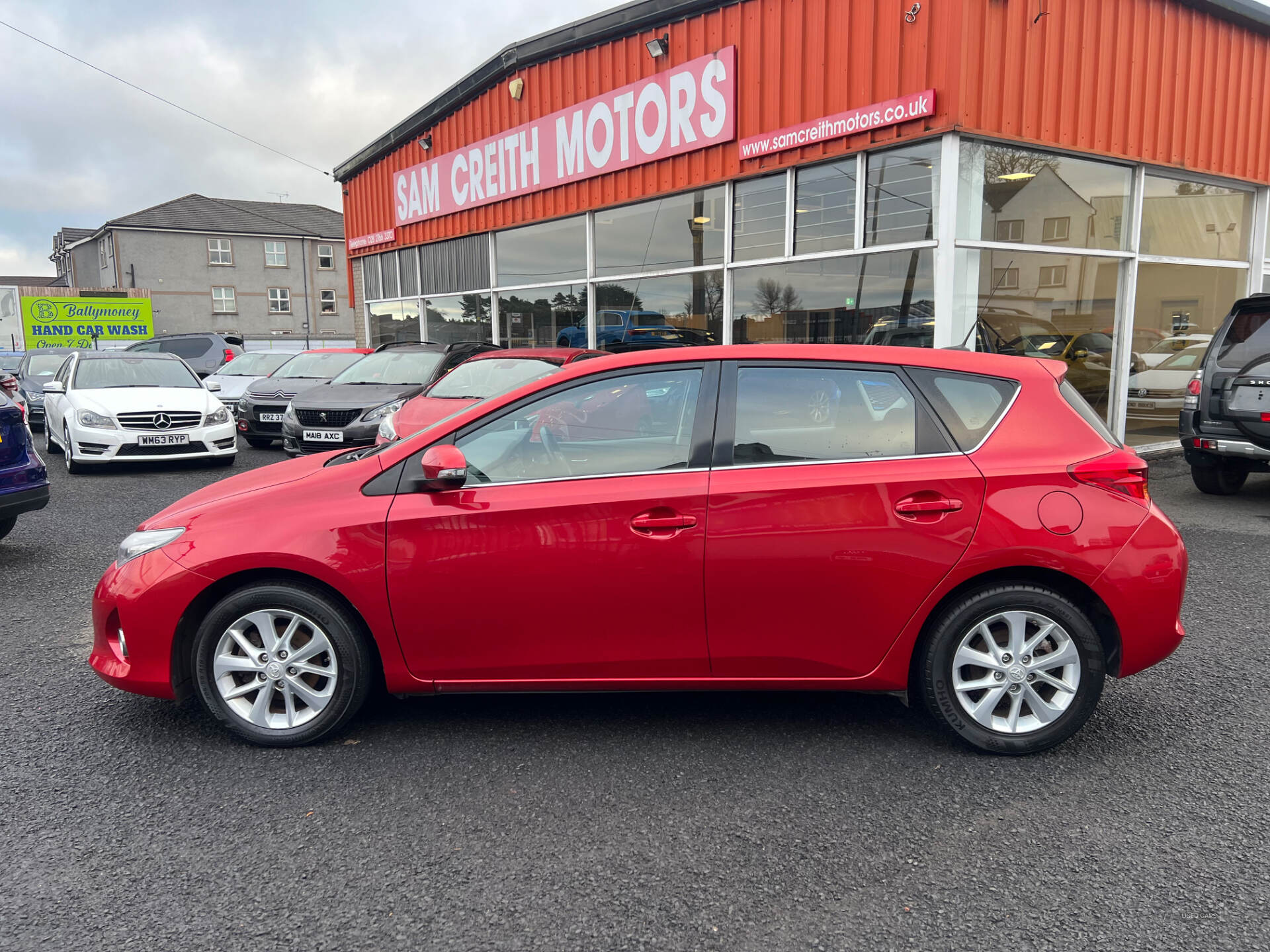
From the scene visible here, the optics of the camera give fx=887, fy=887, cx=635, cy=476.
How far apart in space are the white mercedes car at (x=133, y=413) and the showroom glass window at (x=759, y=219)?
22.2ft

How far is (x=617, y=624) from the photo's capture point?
3.26 m

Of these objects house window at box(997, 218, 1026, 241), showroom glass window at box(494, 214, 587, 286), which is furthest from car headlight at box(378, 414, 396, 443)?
house window at box(997, 218, 1026, 241)

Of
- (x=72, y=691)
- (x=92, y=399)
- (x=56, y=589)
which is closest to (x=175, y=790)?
(x=72, y=691)

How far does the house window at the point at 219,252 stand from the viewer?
51719mm

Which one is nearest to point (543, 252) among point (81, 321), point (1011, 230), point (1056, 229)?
point (1011, 230)

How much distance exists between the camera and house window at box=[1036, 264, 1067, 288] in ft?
31.9

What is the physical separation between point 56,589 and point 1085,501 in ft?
19.5

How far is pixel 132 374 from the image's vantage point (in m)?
11.3

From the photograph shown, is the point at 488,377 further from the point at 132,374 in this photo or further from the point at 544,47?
the point at 544,47

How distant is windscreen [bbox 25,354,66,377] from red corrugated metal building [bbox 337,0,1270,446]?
10.1 metres

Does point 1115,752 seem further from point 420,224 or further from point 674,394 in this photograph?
point 420,224

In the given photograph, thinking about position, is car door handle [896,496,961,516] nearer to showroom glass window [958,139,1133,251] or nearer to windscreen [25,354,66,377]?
showroom glass window [958,139,1133,251]

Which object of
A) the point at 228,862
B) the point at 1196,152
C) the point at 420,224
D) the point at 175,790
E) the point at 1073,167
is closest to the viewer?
the point at 228,862

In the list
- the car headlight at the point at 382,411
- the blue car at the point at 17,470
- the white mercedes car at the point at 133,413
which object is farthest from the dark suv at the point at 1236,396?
the white mercedes car at the point at 133,413
